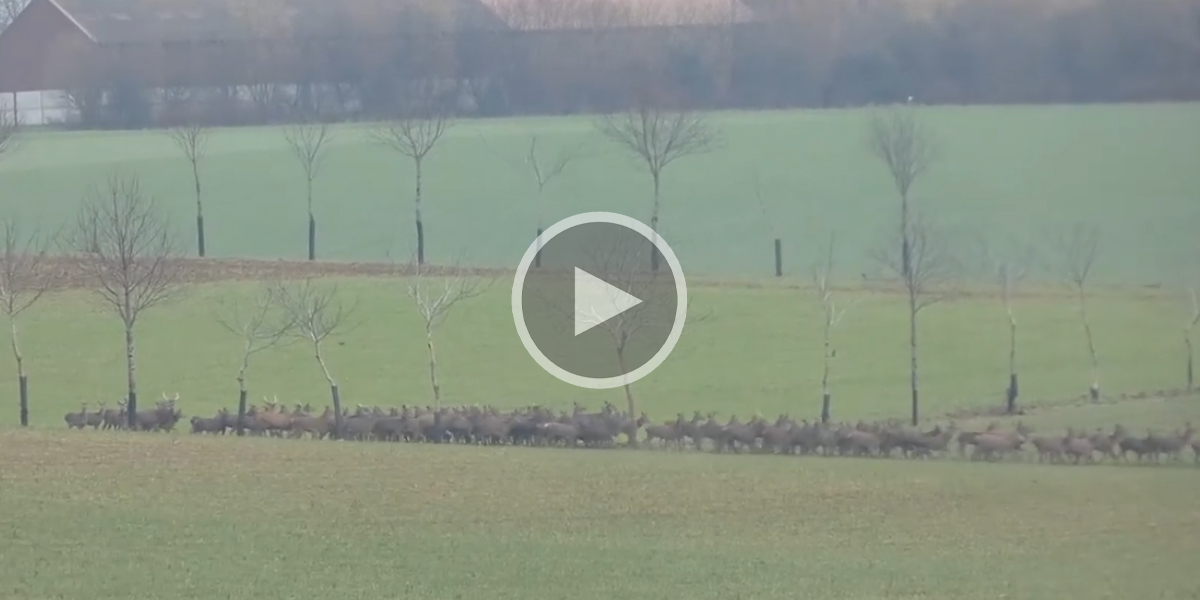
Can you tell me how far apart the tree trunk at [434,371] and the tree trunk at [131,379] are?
145 inches

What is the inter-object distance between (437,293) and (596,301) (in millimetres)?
3196

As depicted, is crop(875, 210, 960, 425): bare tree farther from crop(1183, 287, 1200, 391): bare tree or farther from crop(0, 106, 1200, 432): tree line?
crop(1183, 287, 1200, 391): bare tree

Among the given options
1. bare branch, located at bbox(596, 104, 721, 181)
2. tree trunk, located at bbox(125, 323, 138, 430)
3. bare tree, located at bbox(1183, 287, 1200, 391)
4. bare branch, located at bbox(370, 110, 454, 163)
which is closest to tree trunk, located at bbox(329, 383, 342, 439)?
tree trunk, located at bbox(125, 323, 138, 430)

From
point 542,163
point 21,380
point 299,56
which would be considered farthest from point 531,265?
point 21,380

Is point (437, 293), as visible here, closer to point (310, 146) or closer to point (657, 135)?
point (310, 146)

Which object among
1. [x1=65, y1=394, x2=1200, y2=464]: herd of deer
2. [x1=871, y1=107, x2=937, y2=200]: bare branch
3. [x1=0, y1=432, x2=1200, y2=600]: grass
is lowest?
[x1=0, y1=432, x2=1200, y2=600]: grass

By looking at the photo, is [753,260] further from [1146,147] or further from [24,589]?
[24,589]

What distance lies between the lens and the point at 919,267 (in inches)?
818

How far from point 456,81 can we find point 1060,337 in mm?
8256

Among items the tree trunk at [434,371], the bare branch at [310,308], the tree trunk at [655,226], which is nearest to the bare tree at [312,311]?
the bare branch at [310,308]

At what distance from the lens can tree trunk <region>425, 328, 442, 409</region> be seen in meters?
21.4

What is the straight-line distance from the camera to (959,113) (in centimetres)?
1862

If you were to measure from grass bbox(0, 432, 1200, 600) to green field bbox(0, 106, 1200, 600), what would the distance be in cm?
4

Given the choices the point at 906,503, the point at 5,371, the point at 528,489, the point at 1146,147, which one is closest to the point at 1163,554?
the point at 906,503
